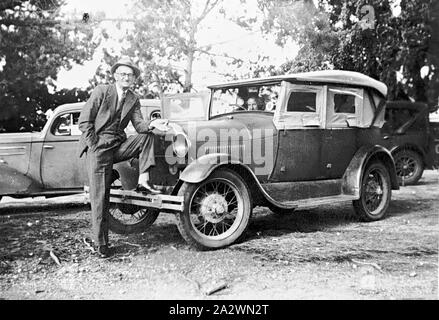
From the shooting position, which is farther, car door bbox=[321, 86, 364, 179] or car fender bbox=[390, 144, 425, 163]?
car fender bbox=[390, 144, 425, 163]

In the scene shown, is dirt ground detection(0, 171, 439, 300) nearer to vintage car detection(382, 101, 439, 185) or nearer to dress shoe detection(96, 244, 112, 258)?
dress shoe detection(96, 244, 112, 258)

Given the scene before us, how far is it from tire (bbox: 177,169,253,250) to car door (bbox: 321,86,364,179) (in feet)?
4.91

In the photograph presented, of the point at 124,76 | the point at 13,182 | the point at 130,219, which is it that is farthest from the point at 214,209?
the point at 13,182

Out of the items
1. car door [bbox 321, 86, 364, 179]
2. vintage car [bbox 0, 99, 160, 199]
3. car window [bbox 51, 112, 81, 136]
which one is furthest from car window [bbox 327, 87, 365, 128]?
car window [bbox 51, 112, 81, 136]

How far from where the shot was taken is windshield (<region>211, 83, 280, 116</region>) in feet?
17.6

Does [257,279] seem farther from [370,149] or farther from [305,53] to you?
[305,53]

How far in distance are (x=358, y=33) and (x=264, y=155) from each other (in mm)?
6094

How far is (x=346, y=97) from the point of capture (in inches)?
230

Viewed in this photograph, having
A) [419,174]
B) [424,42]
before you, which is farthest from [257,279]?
[424,42]

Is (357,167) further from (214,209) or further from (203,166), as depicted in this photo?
(203,166)

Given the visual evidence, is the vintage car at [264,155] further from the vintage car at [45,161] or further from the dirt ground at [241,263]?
the vintage car at [45,161]

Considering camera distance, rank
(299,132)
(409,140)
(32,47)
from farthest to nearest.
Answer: (409,140), (32,47), (299,132)

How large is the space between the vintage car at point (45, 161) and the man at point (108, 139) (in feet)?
8.39

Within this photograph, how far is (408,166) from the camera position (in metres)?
9.79
